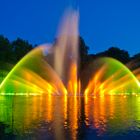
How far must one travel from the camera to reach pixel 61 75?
60.3m

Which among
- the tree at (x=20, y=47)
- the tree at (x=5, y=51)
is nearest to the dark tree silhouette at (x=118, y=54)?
the tree at (x=20, y=47)

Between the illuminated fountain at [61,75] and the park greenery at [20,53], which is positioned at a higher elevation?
the park greenery at [20,53]

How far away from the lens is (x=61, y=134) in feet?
65.3

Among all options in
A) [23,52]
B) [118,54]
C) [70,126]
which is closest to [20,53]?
[23,52]

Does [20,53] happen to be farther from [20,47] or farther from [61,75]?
[61,75]

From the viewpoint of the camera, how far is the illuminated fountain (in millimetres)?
59656

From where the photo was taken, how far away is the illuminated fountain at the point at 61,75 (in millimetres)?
59656

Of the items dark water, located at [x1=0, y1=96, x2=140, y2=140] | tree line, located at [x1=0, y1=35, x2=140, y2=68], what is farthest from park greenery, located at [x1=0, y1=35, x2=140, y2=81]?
dark water, located at [x1=0, y1=96, x2=140, y2=140]

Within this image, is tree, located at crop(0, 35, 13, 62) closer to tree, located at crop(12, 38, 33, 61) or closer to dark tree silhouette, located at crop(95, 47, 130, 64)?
tree, located at crop(12, 38, 33, 61)


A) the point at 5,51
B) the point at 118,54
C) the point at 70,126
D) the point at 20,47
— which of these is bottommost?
the point at 70,126

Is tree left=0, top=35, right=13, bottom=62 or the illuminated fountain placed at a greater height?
tree left=0, top=35, right=13, bottom=62

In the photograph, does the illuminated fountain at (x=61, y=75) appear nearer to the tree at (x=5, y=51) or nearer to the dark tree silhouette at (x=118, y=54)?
the tree at (x=5, y=51)

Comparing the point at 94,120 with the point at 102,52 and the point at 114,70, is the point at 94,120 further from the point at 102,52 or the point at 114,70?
the point at 102,52

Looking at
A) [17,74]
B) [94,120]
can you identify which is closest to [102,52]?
[17,74]
